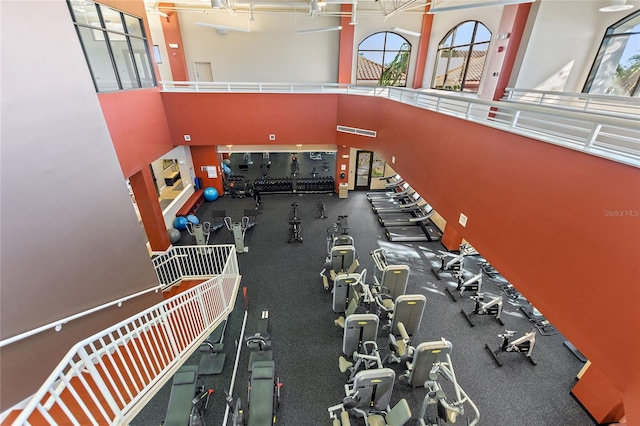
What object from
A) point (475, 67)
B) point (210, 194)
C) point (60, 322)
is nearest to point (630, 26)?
point (475, 67)

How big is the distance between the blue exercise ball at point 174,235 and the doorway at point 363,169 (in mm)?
7750

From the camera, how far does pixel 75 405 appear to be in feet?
9.04

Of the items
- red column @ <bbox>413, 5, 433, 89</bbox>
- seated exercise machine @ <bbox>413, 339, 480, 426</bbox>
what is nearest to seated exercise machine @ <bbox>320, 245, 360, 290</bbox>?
seated exercise machine @ <bbox>413, 339, 480, 426</bbox>

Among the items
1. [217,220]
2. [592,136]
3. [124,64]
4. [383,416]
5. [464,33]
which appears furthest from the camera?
[217,220]

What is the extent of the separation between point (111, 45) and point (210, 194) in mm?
5970

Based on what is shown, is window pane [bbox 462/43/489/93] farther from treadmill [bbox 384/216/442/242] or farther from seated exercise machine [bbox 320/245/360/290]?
seated exercise machine [bbox 320/245/360/290]

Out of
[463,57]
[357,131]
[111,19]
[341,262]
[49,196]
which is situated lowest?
[341,262]

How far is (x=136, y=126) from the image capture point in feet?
22.9

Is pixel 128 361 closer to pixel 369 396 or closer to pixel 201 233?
pixel 369 396

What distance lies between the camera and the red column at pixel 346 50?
1038 cm

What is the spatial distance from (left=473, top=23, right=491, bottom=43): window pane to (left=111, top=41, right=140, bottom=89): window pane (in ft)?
34.5

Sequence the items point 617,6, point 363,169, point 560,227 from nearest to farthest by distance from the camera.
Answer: point 560,227 < point 617,6 < point 363,169

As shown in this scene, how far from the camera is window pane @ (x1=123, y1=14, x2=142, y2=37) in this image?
6780 millimetres

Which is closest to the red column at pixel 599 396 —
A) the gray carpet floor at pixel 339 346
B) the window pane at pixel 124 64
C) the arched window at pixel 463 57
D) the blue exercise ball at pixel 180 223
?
the gray carpet floor at pixel 339 346
